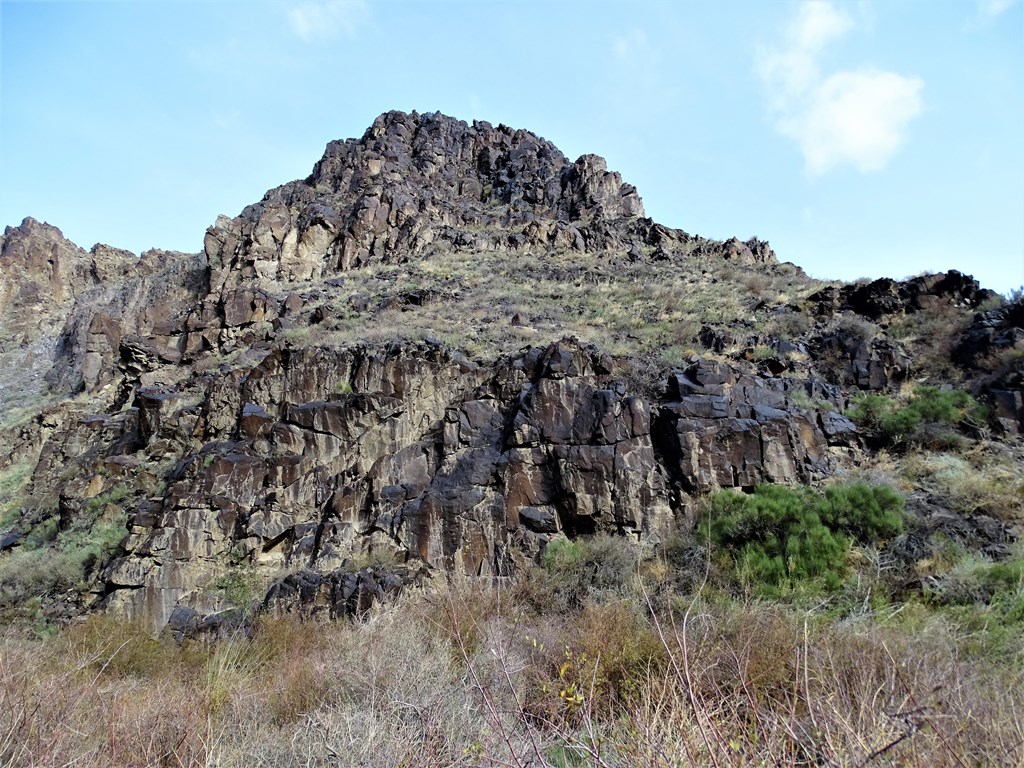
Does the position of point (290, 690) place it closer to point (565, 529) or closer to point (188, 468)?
point (565, 529)

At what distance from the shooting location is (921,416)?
39.4 feet

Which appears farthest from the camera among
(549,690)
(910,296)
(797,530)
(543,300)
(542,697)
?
(543,300)

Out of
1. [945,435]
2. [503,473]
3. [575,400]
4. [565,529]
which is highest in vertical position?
[575,400]

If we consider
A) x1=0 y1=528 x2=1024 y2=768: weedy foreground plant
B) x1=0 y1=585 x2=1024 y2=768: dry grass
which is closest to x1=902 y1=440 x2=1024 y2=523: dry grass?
x1=0 y1=528 x2=1024 y2=768: weedy foreground plant

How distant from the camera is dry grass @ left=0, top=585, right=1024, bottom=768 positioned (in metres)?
2.76

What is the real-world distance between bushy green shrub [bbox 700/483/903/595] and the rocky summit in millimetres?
773

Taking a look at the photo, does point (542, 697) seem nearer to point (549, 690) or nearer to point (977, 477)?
point (549, 690)

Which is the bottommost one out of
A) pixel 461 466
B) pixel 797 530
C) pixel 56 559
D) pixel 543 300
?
pixel 56 559

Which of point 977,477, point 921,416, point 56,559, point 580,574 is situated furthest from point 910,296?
point 56,559

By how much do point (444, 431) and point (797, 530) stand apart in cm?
718

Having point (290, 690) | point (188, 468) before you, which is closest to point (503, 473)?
point (290, 690)

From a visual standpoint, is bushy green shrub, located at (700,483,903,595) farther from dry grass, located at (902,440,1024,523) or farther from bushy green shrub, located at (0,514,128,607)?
bushy green shrub, located at (0,514,128,607)

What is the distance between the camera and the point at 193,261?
39.2 meters

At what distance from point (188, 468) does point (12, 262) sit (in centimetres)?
4569
